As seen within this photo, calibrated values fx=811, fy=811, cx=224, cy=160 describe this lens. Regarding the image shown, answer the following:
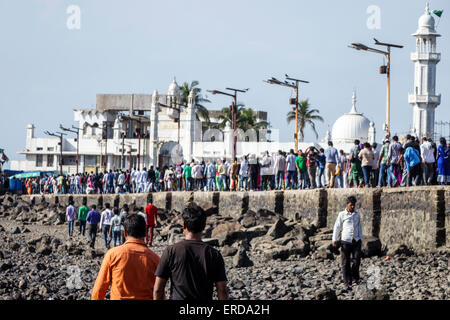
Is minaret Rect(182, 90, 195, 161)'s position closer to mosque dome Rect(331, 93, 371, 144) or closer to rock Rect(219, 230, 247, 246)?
mosque dome Rect(331, 93, 371, 144)

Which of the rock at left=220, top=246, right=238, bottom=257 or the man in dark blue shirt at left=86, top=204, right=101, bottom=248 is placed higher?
the man in dark blue shirt at left=86, top=204, right=101, bottom=248

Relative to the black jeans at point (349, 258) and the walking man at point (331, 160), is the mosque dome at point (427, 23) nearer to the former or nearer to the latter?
the walking man at point (331, 160)

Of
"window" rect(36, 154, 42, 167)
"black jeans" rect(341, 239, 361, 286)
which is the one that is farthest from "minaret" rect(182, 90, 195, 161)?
"black jeans" rect(341, 239, 361, 286)

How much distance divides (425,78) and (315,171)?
39661 millimetres

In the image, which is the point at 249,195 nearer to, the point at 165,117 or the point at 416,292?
the point at 416,292

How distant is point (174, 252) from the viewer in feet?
20.2

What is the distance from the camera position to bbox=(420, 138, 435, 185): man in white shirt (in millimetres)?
19953

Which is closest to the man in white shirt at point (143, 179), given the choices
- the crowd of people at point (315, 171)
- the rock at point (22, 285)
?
the crowd of people at point (315, 171)

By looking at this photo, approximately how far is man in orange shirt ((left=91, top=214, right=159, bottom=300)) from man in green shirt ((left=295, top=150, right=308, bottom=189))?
18861mm

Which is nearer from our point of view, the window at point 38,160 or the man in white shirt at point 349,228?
the man in white shirt at point 349,228

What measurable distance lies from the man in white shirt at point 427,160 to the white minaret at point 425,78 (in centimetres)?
4248

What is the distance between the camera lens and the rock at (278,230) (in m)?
22.6

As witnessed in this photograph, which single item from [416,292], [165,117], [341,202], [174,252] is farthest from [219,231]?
[165,117]

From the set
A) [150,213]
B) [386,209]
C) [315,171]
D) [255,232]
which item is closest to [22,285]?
[150,213]
